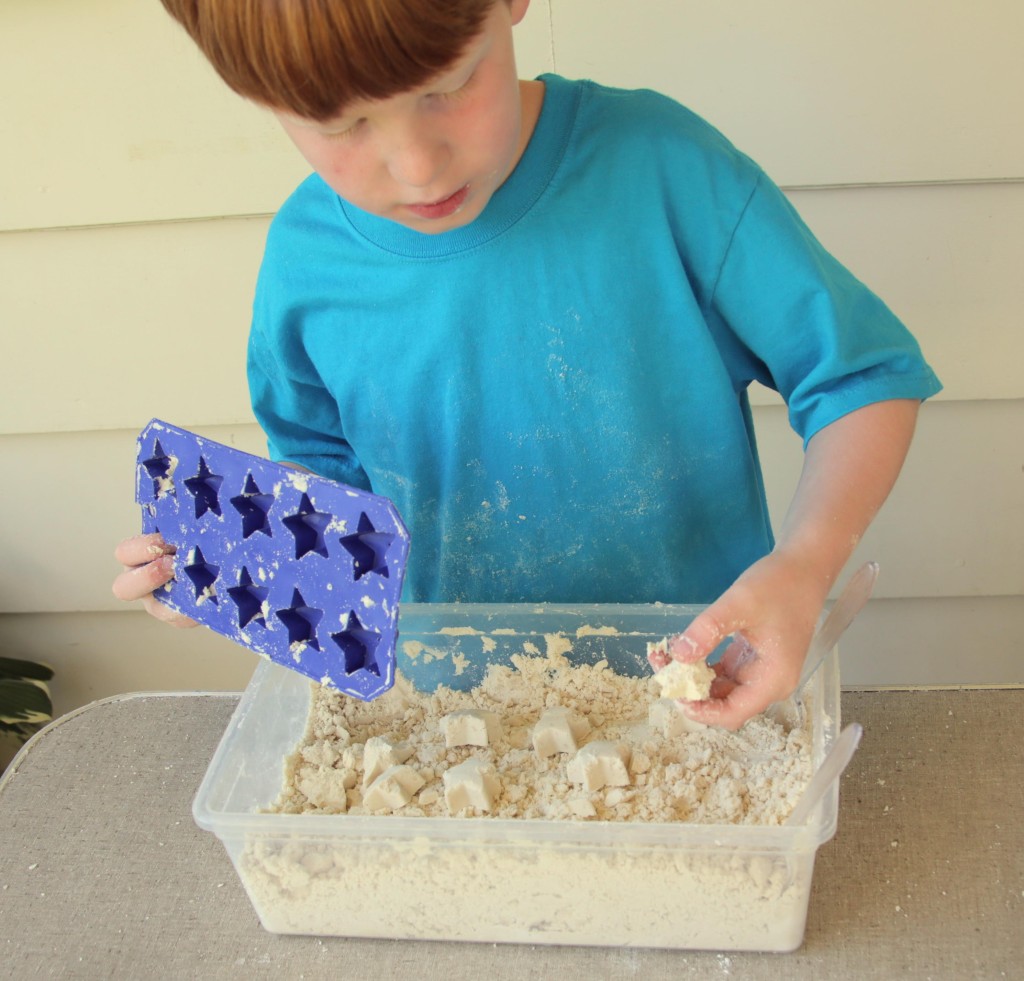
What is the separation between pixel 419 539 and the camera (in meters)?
0.91

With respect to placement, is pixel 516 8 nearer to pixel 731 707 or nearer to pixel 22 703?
pixel 731 707

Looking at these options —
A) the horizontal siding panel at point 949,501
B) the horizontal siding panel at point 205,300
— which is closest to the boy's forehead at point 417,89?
the horizontal siding panel at point 205,300

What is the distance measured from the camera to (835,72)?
3.34 feet

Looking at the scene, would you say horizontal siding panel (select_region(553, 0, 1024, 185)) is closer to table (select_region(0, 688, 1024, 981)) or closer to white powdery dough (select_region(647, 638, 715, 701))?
table (select_region(0, 688, 1024, 981))

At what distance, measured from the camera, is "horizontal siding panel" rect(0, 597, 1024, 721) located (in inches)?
54.2

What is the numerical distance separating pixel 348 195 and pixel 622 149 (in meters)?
0.23

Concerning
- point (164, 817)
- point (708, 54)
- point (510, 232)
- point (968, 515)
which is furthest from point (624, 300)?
point (968, 515)

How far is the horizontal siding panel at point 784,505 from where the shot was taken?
123cm

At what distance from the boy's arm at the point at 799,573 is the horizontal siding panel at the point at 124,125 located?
1.70ft

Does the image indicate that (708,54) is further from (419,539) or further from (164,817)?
(164,817)

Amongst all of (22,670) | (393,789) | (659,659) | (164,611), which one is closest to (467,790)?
(393,789)

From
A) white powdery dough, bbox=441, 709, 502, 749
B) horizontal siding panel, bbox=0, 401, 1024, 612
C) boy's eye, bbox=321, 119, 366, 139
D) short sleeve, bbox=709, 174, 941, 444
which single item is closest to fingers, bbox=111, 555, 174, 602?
white powdery dough, bbox=441, 709, 502, 749

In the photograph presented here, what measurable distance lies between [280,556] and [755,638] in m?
0.29

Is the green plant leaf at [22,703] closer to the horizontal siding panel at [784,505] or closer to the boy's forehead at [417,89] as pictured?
the horizontal siding panel at [784,505]
